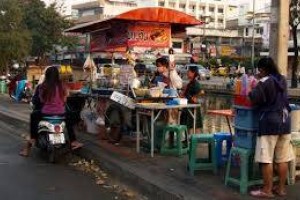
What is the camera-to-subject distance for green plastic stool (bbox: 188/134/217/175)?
7734 mm

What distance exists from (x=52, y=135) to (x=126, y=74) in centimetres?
178

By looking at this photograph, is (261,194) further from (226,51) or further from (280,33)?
(226,51)

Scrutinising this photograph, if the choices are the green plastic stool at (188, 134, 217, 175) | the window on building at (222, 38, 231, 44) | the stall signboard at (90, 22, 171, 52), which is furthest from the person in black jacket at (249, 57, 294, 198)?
the window on building at (222, 38, 231, 44)

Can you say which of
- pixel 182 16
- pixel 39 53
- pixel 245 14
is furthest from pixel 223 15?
pixel 182 16

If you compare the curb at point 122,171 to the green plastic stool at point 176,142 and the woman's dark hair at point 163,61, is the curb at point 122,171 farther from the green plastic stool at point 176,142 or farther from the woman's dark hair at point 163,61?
the woman's dark hair at point 163,61

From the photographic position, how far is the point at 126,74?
1031 cm

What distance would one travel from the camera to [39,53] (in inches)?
1996

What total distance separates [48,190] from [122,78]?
3.39 m

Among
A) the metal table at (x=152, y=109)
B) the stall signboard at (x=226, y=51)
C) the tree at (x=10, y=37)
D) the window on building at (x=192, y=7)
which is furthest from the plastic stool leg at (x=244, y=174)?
the window on building at (x=192, y=7)

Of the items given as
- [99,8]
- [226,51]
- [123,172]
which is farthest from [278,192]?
[99,8]

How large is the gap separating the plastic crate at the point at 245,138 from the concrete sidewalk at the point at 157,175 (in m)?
0.55

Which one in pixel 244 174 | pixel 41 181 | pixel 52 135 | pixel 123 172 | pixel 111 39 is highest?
pixel 111 39

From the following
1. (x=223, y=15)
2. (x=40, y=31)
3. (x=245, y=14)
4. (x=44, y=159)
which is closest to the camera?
(x=44, y=159)

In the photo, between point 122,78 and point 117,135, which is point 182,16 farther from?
point 117,135
